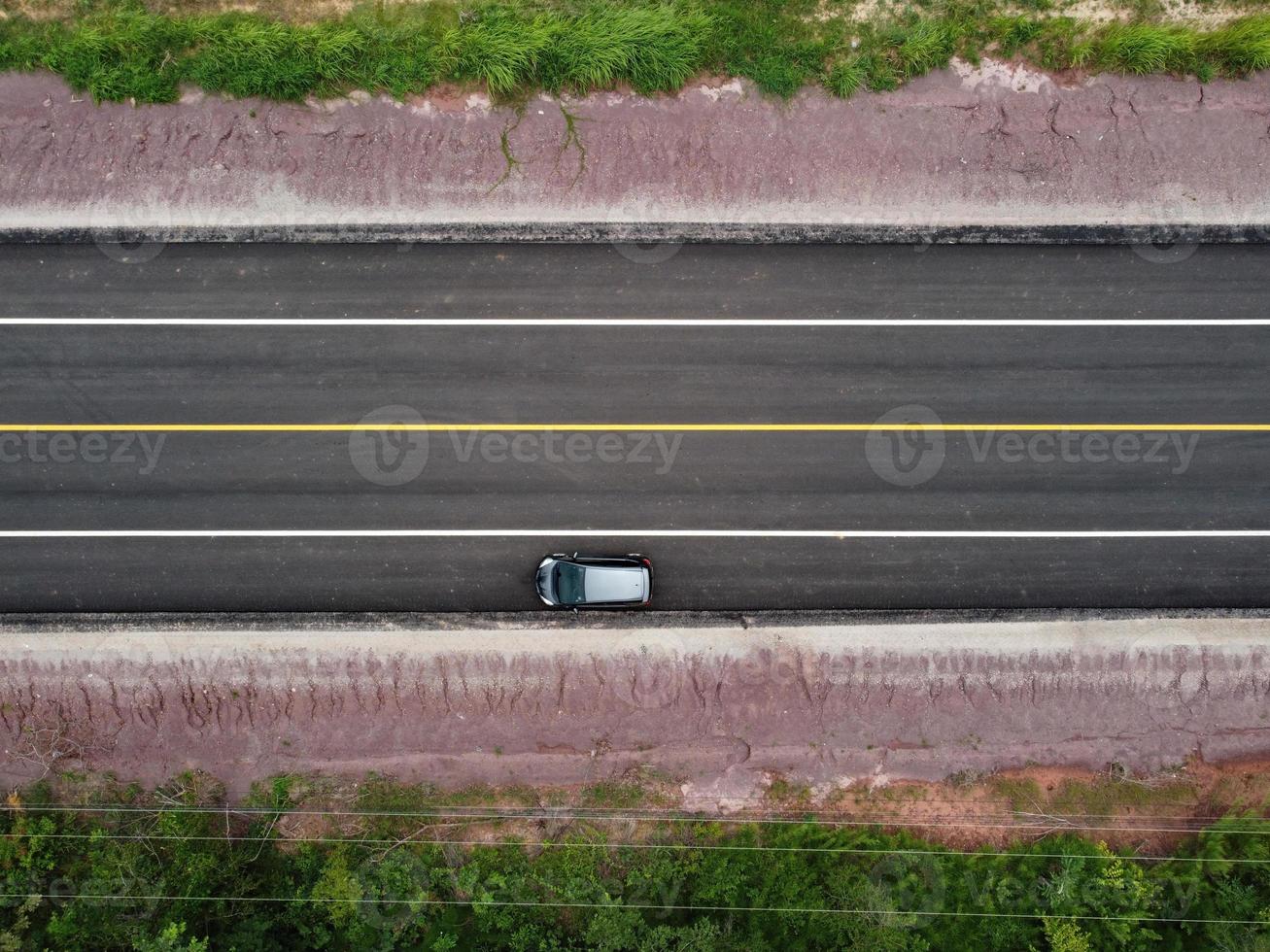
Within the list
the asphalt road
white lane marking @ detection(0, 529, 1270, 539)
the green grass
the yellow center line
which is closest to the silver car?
the asphalt road

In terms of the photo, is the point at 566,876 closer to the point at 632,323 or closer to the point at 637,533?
the point at 637,533

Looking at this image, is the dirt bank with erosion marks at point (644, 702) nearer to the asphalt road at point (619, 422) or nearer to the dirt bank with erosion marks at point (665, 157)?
the asphalt road at point (619, 422)

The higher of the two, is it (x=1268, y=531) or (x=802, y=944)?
(x=1268, y=531)

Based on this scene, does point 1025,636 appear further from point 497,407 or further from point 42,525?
point 42,525

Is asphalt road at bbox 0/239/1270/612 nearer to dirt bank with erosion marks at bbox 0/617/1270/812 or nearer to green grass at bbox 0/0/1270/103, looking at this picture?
dirt bank with erosion marks at bbox 0/617/1270/812

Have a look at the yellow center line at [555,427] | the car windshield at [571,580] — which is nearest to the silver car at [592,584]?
the car windshield at [571,580]

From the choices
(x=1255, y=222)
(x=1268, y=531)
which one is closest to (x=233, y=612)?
(x=1268, y=531)

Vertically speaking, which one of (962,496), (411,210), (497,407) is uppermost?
(411,210)
